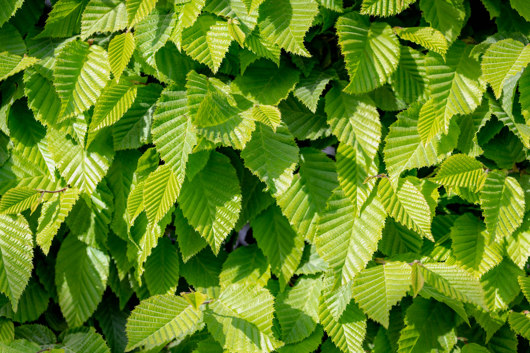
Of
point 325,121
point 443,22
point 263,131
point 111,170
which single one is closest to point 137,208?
point 111,170

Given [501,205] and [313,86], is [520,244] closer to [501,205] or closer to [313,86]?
[501,205]

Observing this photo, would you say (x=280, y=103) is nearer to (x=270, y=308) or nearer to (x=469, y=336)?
(x=270, y=308)

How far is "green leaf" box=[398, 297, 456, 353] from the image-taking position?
145cm

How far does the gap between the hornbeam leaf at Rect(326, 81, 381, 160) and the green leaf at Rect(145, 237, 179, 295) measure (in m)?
0.82

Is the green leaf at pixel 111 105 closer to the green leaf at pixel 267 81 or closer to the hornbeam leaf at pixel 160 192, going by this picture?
the hornbeam leaf at pixel 160 192

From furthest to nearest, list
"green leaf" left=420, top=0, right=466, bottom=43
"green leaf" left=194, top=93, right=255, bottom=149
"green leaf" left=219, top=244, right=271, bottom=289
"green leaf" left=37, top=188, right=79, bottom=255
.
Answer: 1. "green leaf" left=219, top=244, right=271, bottom=289
2. "green leaf" left=37, top=188, right=79, bottom=255
3. "green leaf" left=420, top=0, right=466, bottom=43
4. "green leaf" left=194, top=93, right=255, bottom=149

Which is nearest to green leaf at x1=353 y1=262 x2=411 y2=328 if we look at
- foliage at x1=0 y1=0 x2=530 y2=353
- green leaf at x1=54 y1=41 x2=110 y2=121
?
foliage at x1=0 y1=0 x2=530 y2=353

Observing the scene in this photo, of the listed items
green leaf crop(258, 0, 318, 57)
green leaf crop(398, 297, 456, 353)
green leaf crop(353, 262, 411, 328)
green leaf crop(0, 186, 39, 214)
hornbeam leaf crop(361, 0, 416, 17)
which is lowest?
green leaf crop(398, 297, 456, 353)

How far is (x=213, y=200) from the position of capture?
1.36m

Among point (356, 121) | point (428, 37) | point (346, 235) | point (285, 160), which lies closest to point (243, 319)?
point (346, 235)

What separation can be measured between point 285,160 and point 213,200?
11.5 inches

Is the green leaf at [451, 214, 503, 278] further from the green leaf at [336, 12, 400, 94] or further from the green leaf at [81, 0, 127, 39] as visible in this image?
the green leaf at [81, 0, 127, 39]

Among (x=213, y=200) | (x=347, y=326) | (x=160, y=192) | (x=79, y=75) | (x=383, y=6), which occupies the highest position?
(x=79, y=75)

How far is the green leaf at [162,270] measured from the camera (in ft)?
5.13
